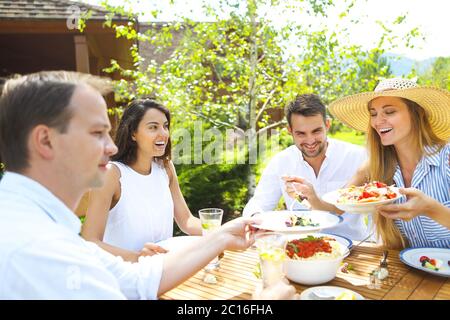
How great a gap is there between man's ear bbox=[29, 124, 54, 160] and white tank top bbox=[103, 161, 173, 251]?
1.54m

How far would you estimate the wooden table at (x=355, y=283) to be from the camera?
5.68 feet

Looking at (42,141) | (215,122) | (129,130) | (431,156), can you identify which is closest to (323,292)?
(42,141)

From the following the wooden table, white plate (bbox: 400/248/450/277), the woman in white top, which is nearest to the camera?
the wooden table

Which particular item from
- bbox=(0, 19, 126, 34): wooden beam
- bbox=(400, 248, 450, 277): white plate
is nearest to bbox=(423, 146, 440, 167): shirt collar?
bbox=(400, 248, 450, 277): white plate

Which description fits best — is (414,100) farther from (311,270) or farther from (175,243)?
(175,243)

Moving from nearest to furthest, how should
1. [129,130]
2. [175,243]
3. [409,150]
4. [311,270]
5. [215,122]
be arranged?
[311,270]
[175,243]
[409,150]
[129,130]
[215,122]

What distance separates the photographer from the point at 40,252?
1.03 metres

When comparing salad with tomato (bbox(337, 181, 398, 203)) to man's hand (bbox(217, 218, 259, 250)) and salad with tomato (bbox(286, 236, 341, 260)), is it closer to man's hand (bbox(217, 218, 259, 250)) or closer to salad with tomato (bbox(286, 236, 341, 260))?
salad with tomato (bbox(286, 236, 341, 260))

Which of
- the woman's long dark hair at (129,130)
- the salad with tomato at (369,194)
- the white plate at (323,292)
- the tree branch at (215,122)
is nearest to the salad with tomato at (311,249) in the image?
the white plate at (323,292)

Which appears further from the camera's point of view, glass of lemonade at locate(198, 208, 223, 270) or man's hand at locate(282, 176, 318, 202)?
man's hand at locate(282, 176, 318, 202)

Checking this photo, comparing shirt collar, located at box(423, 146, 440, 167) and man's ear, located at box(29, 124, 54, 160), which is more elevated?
man's ear, located at box(29, 124, 54, 160)

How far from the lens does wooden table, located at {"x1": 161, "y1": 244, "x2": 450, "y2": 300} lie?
68.2 inches

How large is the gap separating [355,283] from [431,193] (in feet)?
3.28

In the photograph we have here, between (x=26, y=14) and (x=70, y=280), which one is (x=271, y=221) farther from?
(x=26, y=14)
